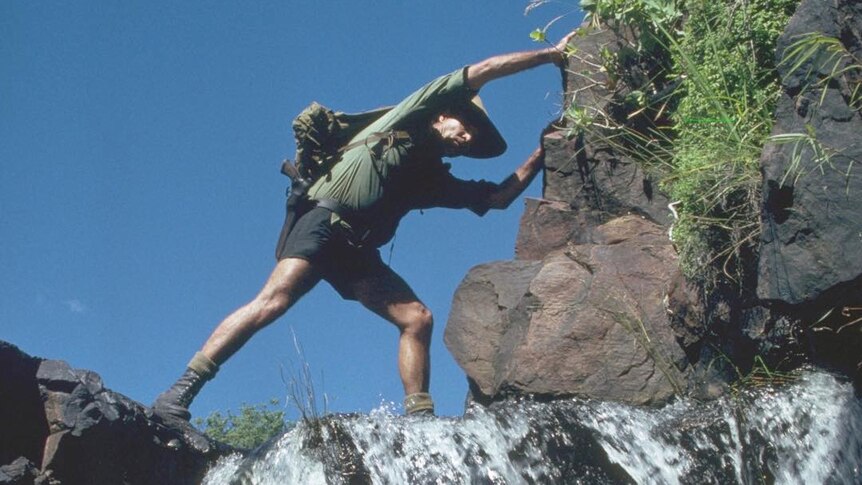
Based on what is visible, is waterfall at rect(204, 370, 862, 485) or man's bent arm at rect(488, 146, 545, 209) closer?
waterfall at rect(204, 370, 862, 485)

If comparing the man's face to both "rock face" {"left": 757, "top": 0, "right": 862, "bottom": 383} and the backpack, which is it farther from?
"rock face" {"left": 757, "top": 0, "right": 862, "bottom": 383}

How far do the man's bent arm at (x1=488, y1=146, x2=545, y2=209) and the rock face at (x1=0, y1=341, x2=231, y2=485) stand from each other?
9.29 feet

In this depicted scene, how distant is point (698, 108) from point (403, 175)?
1918 millimetres

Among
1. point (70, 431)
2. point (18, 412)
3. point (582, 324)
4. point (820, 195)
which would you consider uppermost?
point (18, 412)

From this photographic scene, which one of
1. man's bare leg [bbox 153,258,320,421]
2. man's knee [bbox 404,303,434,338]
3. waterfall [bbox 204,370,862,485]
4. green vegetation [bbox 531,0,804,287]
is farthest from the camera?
man's knee [bbox 404,303,434,338]

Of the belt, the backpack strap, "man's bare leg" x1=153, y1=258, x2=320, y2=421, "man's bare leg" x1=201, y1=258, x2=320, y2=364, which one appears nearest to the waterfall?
"man's bare leg" x1=153, y1=258, x2=320, y2=421

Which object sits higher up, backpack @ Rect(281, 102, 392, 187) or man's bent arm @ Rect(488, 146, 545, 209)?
backpack @ Rect(281, 102, 392, 187)

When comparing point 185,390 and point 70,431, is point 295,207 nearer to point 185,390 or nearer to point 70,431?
point 185,390

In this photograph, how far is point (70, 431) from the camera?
5.32m

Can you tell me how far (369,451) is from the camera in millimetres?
4730

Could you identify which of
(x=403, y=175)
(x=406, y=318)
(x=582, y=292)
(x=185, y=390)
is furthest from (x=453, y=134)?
(x=185, y=390)

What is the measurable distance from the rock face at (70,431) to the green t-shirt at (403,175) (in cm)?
200

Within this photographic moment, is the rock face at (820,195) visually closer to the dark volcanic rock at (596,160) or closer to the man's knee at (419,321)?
the dark volcanic rock at (596,160)

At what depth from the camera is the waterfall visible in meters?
4.72
